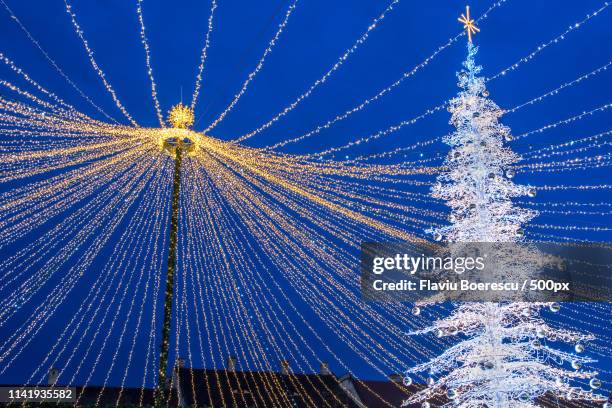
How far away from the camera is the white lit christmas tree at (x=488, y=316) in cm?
996

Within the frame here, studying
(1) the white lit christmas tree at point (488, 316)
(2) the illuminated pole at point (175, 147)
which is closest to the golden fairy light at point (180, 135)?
(2) the illuminated pole at point (175, 147)

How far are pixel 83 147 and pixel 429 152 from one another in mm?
5460

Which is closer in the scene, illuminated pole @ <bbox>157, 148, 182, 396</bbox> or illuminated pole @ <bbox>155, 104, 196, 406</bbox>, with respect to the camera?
illuminated pole @ <bbox>157, 148, 182, 396</bbox>

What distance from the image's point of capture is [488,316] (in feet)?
33.5

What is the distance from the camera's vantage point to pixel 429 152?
893 centimetres

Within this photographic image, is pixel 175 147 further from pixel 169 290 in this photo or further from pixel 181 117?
pixel 169 290

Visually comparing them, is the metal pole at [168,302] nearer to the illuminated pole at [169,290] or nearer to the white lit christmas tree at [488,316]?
the illuminated pole at [169,290]

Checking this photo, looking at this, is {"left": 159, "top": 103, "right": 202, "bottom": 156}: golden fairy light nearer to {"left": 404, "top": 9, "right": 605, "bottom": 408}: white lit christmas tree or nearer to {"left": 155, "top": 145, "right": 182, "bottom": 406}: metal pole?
{"left": 155, "top": 145, "right": 182, "bottom": 406}: metal pole

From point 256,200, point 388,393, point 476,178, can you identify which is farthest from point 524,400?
point 388,393

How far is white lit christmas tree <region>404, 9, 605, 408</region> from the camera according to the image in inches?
392

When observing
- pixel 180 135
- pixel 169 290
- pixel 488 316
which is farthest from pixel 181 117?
pixel 488 316

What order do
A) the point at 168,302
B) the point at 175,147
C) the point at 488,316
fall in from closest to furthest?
the point at 168,302
the point at 175,147
the point at 488,316

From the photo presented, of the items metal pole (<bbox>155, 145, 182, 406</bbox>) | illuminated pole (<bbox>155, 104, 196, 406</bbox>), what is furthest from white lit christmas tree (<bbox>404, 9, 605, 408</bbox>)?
illuminated pole (<bbox>155, 104, 196, 406</bbox>)

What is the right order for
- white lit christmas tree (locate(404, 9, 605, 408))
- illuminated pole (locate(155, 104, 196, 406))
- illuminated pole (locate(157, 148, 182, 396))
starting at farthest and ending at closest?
1. white lit christmas tree (locate(404, 9, 605, 408))
2. illuminated pole (locate(155, 104, 196, 406))
3. illuminated pole (locate(157, 148, 182, 396))
